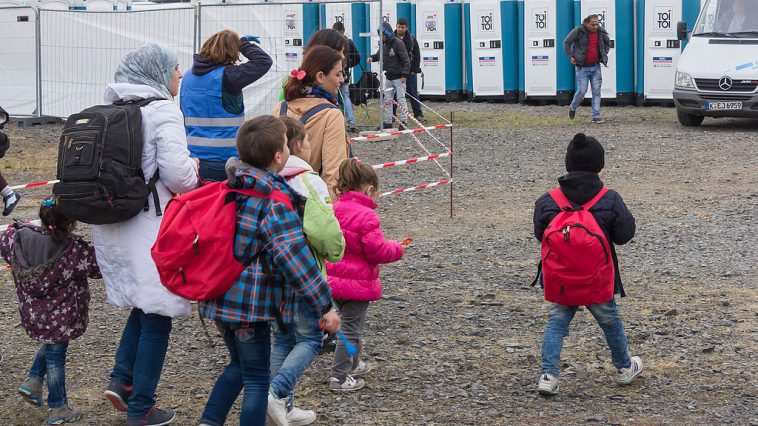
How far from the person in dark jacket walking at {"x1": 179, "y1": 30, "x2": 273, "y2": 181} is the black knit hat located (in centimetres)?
193

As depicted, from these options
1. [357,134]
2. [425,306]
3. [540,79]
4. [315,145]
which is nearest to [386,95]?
[357,134]

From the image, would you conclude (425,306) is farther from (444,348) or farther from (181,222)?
(181,222)

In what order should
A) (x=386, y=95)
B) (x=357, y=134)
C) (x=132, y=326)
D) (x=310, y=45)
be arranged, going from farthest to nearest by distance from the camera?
(x=386, y=95)
(x=357, y=134)
(x=310, y=45)
(x=132, y=326)

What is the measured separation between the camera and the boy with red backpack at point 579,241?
18.4 ft

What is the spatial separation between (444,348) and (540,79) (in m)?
17.9

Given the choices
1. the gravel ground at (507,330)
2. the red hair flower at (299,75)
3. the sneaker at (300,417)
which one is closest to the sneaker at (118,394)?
the gravel ground at (507,330)

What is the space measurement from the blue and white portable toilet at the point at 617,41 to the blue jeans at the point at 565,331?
58.0 ft

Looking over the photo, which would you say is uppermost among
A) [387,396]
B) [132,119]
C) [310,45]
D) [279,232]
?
[310,45]

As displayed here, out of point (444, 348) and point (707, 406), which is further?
point (444, 348)

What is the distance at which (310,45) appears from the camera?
6363 mm

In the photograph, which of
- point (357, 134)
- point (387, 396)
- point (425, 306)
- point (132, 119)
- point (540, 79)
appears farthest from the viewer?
point (540, 79)

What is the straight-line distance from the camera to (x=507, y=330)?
7.09 m

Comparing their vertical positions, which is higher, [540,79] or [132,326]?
[540,79]

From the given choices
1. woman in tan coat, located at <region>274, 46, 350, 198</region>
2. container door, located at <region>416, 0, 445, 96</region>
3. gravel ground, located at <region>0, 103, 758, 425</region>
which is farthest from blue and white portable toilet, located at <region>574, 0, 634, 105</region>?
woman in tan coat, located at <region>274, 46, 350, 198</region>
